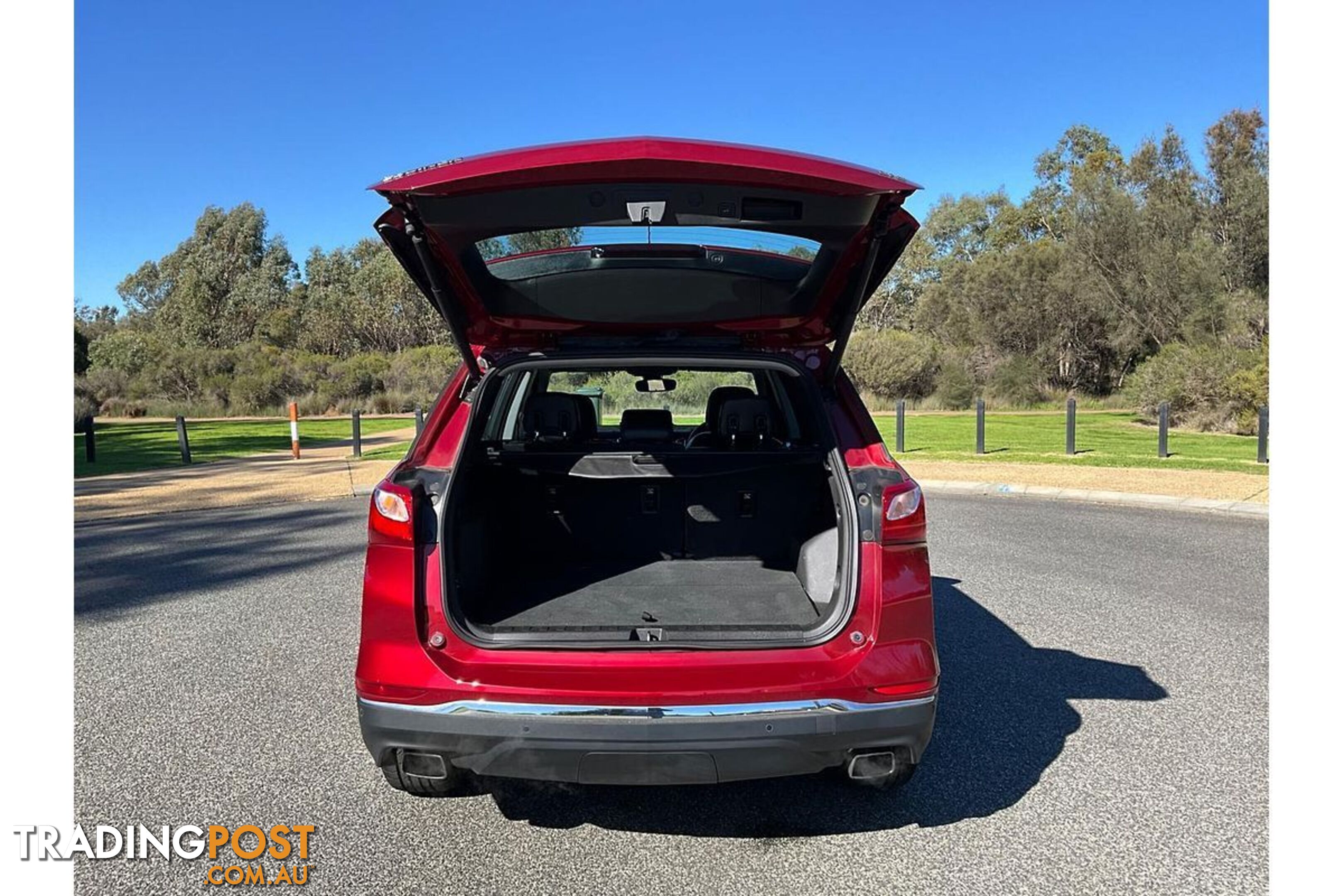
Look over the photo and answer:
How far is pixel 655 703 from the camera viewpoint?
243cm

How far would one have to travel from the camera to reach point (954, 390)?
2877 cm

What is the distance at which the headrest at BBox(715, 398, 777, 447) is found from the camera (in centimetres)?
414

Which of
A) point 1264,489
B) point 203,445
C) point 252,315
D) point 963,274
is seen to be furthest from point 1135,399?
point 252,315

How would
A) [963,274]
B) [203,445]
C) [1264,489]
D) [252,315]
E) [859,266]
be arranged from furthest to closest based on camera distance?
[252,315] → [963,274] → [203,445] → [1264,489] → [859,266]

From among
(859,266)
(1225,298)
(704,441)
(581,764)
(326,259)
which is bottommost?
(581,764)

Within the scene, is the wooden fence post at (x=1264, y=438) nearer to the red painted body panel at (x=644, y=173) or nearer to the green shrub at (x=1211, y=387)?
the green shrub at (x=1211, y=387)

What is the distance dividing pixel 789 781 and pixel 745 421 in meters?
1.65

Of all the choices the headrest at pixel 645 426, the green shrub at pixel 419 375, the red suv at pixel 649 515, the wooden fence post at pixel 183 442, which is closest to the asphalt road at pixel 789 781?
the red suv at pixel 649 515

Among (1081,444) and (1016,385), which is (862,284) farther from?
(1016,385)

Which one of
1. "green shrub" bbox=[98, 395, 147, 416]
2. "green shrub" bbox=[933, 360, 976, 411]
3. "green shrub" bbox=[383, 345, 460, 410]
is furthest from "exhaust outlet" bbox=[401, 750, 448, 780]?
"green shrub" bbox=[98, 395, 147, 416]

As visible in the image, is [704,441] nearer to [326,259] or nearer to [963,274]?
[963,274]

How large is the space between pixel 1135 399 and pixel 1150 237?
29.6ft

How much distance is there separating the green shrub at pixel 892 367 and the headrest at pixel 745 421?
84.6ft

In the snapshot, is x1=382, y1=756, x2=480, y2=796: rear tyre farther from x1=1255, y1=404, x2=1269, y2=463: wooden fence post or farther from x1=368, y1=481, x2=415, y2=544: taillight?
x1=1255, y1=404, x2=1269, y2=463: wooden fence post
